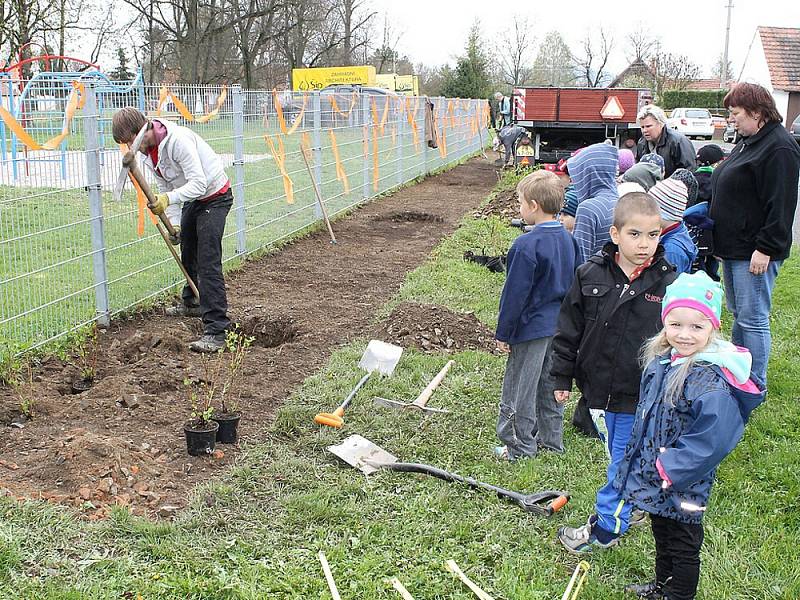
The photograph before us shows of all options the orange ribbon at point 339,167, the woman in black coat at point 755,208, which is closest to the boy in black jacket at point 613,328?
the woman in black coat at point 755,208

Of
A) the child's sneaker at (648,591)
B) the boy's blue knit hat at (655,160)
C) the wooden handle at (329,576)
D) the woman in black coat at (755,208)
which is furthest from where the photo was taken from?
the boy's blue knit hat at (655,160)

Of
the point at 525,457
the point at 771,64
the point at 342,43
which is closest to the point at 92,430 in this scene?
the point at 525,457

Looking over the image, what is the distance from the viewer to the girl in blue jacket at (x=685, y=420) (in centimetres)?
271

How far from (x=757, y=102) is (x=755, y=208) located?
62 centimetres

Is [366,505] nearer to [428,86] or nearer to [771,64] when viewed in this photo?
[771,64]

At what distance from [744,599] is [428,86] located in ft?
195

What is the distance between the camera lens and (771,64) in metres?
43.4

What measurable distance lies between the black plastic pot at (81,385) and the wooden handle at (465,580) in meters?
3.04

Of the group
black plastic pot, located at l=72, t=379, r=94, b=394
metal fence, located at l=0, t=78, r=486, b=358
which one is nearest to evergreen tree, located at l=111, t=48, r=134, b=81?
metal fence, located at l=0, t=78, r=486, b=358

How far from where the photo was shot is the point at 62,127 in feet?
19.5

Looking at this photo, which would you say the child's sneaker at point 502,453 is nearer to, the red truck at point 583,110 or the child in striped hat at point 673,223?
the child in striped hat at point 673,223

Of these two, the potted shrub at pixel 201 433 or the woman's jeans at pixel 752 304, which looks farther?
the woman's jeans at pixel 752 304

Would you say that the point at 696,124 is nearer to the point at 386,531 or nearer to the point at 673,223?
the point at 673,223

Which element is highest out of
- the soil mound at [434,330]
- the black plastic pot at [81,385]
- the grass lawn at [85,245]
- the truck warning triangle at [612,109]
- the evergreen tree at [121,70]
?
the evergreen tree at [121,70]
